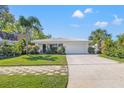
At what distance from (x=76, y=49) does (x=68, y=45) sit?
4.25ft

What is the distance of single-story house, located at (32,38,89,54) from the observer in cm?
3397

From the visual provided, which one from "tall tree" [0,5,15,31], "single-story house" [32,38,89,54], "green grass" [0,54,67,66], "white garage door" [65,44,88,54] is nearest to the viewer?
"green grass" [0,54,67,66]

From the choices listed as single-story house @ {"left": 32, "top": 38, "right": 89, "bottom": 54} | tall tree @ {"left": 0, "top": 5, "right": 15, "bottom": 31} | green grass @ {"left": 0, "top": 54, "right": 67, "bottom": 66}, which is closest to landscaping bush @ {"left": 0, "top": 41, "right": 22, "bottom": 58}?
tall tree @ {"left": 0, "top": 5, "right": 15, "bottom": 31}

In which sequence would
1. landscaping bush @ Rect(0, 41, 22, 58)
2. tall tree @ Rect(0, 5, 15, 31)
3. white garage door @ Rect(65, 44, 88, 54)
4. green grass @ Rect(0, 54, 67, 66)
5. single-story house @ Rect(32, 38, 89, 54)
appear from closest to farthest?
green grass @ Rect(0, 54, 67, 66), landscaping bush @ Rect(0, 41, 22, 58), tall tree @ Rect(0, 5, 15, 31), single-story house @ Rect(32, 38, 89, 54), white garage door @ Rect(65, 44, 88, 54)

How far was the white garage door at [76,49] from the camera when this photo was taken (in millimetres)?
34156

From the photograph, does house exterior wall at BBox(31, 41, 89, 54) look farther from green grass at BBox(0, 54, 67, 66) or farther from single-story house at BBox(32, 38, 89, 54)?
green grass at BBox(0, 54, 67, 66)

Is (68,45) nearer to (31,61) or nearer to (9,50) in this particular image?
(9,50)

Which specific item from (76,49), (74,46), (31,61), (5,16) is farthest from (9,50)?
(76,49)

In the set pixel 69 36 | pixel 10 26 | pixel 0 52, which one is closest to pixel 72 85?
pixel 0 52

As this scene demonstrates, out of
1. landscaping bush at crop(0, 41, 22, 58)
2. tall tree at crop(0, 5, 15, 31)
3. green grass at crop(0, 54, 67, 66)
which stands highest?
tall tree at crop(0, 5, 15, 31)

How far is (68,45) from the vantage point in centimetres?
3409

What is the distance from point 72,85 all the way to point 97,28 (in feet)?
131
